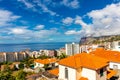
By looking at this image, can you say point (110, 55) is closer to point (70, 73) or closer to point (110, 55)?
point (110, 55)

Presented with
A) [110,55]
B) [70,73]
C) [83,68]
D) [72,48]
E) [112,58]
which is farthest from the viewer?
[72,48]

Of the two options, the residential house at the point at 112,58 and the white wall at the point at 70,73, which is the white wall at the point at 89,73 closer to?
the white wall at the point at 70,73

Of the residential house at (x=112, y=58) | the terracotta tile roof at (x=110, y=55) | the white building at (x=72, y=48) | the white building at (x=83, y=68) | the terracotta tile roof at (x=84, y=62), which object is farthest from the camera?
the white building at (x=72, y=48)

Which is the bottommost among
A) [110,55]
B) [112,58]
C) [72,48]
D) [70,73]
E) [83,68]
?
[70,73]

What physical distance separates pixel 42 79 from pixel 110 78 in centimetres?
1040

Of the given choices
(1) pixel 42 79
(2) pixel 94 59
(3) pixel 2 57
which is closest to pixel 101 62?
(2) pixel 94 59

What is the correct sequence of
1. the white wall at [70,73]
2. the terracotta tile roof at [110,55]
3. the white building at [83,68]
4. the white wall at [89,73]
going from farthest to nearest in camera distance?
the terracotta tile roof at [110,55] < the white wall at [70,73] < the white building at [83,68] < the white wall at [89,73]

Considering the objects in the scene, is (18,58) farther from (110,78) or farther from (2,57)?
(110,78)

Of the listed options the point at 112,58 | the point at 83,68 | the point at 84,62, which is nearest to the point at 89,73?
the point at 83,68

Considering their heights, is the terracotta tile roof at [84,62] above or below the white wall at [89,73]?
above

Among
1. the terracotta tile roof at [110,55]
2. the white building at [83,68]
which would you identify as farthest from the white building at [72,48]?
the white building at [83,68]

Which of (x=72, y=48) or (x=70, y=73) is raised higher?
(x=72, y=48)

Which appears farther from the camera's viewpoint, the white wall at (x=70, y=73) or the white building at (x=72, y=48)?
the white building at (x=72, y=48)

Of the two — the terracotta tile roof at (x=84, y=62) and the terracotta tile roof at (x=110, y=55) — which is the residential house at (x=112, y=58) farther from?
the terracotta tile roof at (x=84, y=62)
